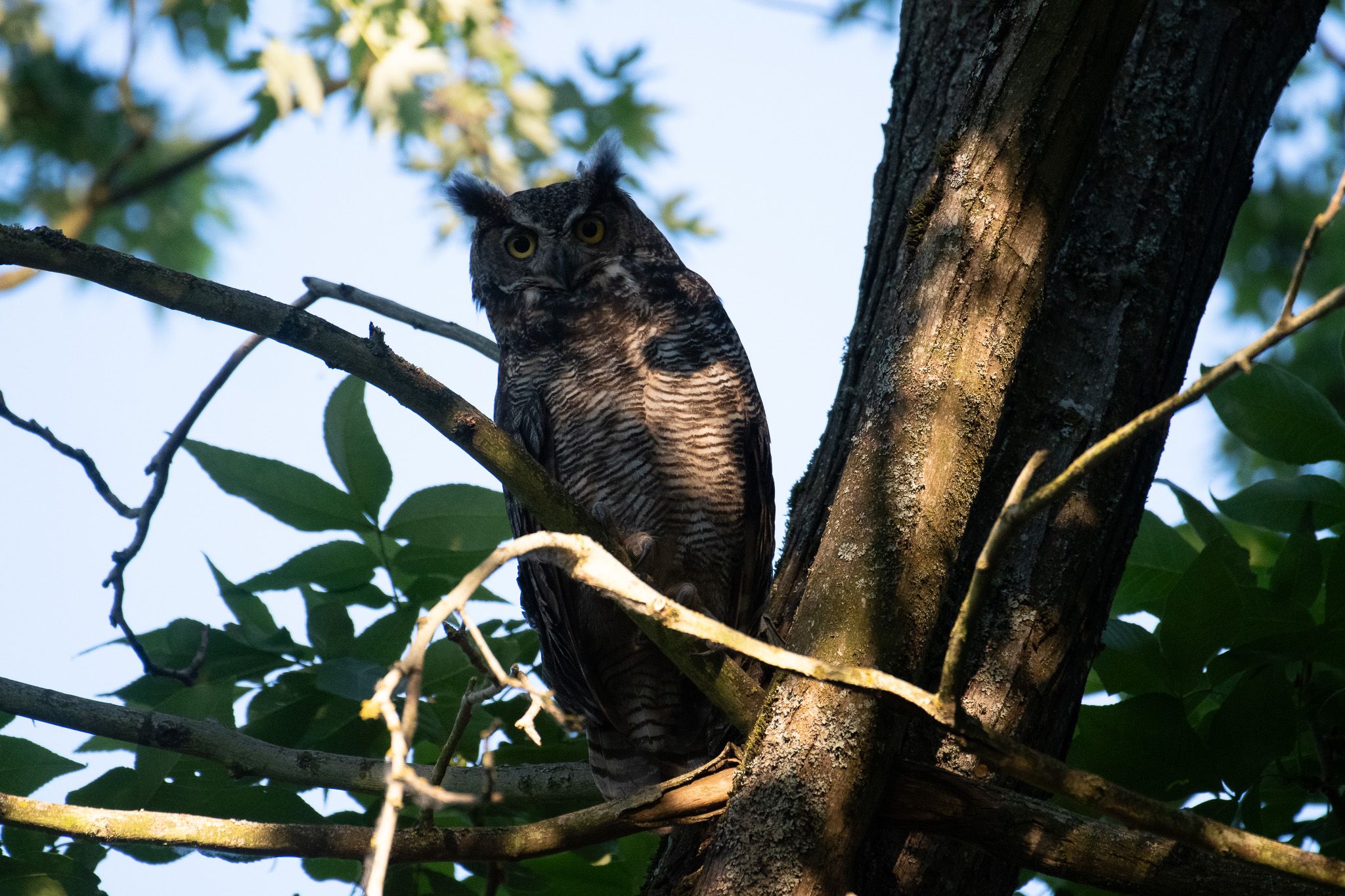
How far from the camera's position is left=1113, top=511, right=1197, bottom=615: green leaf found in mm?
2525

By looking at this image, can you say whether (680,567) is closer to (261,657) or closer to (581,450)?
(581,450)

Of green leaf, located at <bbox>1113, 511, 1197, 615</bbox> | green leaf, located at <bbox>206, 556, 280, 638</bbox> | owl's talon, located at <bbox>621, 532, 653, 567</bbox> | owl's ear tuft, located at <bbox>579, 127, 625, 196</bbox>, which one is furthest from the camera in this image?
owl's ear tuft, located at <bbox>579, 127, 625, 196</bbox>

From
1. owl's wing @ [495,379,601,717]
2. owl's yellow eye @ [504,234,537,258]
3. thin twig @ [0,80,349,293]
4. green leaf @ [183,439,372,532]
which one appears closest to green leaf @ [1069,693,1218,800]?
owl's wing @ [495,379,601,717]

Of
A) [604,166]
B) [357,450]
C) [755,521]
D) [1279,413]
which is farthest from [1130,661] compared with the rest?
[604,166]

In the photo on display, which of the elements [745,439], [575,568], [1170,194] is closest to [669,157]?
[745,439]

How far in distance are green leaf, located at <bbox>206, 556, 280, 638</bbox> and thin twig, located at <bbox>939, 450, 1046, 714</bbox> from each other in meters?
1.87

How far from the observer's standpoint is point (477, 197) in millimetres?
3965

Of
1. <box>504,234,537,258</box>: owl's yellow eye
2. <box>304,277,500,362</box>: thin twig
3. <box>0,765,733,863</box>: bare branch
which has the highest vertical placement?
<box>504,234,537,258</box>: owl's yellow eye

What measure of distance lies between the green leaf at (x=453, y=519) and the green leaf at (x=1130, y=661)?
1.41 meters

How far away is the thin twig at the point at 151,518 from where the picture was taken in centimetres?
245

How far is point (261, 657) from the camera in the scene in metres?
2.62

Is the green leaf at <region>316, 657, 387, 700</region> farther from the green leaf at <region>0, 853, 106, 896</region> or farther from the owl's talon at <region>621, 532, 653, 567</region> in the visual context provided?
the owl's talon at <region>621, 532, 653, 567</region>

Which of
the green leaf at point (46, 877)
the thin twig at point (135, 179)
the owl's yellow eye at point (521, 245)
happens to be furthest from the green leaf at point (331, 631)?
the thin twig at point (135, 179)

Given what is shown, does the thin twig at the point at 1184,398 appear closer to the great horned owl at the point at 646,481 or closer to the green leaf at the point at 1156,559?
the green leaf at the point at 1156,559
